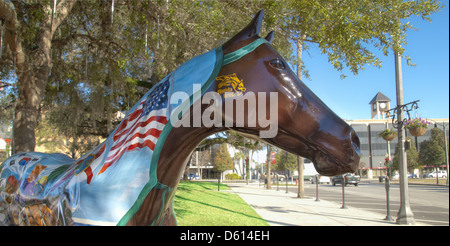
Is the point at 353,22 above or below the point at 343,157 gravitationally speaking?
above

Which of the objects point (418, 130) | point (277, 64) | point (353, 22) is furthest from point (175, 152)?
point (418, 130)

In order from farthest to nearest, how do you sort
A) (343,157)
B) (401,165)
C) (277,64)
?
(401,165)
(277,64)
(343,157)

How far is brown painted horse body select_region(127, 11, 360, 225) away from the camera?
1.23m

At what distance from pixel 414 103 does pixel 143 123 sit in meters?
9.06

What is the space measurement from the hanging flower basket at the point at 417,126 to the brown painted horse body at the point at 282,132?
8999 mm

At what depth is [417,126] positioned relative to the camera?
347 inches

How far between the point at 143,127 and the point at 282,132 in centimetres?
61

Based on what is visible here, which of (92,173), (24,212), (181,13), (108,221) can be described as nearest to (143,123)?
(92,173)

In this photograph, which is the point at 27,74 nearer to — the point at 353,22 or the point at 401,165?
the point at 353,22

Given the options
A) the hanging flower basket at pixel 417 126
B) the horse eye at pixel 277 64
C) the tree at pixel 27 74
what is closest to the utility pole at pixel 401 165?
the hanging flower basket at pixel 417 126

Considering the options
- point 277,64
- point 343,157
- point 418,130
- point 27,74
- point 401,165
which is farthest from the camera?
point 418,130

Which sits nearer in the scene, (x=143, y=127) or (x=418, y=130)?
(x=143, y=127)
